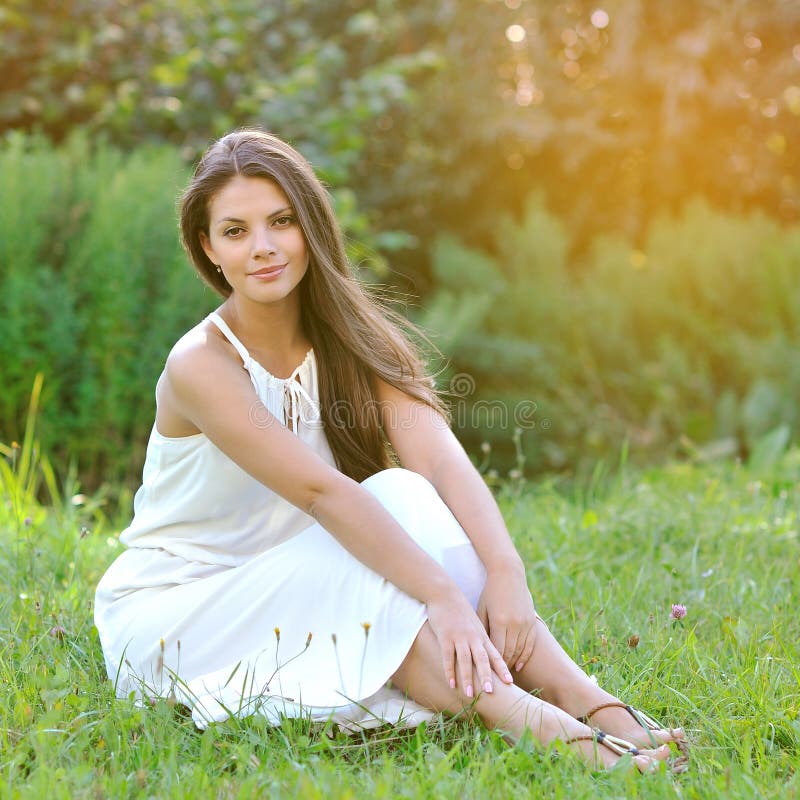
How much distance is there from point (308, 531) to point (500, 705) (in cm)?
56

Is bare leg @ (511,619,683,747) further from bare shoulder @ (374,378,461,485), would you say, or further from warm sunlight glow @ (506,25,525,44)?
warm sunlight glow @ (506,25,525,44)

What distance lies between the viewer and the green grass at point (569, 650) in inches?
71.9

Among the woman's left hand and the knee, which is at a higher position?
the knee

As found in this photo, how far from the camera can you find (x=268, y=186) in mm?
2447

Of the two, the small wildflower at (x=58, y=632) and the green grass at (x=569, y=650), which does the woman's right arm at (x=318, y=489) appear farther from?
the small wildflower at (x=58, y=632)

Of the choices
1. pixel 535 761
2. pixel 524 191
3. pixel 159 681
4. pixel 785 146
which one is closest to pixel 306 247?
pixel 159 681

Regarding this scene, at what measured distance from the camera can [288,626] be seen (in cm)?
218

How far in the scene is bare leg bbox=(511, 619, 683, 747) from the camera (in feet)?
6.61

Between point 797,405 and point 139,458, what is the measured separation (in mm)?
3317

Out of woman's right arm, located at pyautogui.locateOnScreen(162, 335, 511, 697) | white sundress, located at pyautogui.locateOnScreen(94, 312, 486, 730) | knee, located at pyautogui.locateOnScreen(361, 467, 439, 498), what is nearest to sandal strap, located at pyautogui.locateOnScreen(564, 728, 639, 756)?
woman's right arm, located at pyautogui.locateOnScreen(162, 335, 511, 697)

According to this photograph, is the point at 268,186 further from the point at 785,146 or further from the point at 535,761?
the point at 785,146

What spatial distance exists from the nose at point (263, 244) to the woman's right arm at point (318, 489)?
9.6 inches

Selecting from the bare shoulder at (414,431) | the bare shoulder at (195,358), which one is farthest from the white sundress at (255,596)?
the bare shoulder at (414,431)

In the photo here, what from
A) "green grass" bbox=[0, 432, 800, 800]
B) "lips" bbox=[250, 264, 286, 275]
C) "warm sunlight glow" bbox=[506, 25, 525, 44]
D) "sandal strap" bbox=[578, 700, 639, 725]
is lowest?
"green grass" bbox=[0, 432, 800, 800]
